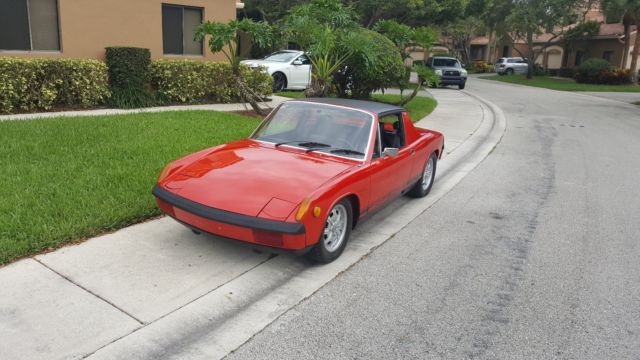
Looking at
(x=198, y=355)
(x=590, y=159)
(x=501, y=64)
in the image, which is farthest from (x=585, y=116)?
(x=501, y=64)

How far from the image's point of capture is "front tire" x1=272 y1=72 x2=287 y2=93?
16.5 meters

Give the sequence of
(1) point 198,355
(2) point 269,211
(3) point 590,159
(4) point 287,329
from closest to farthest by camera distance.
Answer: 1. (1) point 198,355
2. (4) point 287,329
3. (2) point 269,211
4. (3) point 590,159

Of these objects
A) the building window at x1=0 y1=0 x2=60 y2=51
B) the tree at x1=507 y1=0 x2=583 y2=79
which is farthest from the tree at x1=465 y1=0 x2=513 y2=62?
the building window at x1=0 y1=0 x2=60 y2=51

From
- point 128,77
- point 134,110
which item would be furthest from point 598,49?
point 134,110

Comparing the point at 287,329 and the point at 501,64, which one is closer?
the point at 287,329

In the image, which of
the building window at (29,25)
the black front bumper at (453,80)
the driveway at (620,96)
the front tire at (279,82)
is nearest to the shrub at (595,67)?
the driveway at (620,96)

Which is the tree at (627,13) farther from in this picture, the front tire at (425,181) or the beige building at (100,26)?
the front tire at (425,181)

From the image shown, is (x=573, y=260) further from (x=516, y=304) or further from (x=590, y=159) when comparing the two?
(x=590, y=159)

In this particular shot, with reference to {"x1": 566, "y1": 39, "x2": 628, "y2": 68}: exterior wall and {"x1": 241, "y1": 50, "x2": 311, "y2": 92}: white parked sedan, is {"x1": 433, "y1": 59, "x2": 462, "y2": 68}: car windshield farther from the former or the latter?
{"x1": 566, "y1": 39, "x2": 628, "y2": 68}: exterior wall

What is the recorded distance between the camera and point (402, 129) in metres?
6.00

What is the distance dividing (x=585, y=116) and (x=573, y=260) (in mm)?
14075

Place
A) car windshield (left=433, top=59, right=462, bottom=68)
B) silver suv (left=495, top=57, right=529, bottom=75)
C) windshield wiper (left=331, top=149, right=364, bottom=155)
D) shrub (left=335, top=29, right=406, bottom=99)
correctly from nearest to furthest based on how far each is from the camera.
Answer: windshield wiper (left=331, top=149, right=364, bottom=155) < shrub (left=335, top=29, right=406, bottom=99) < car windshield (left=433, top=59, right=462, bottom=68) < silver suv (left=495, top=57, right=529, bottom=75)

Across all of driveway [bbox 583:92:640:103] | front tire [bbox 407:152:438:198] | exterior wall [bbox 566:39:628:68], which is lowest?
front tire [bbox 407:152:438:198]

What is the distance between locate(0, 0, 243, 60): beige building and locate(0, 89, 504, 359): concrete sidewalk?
28.9 ft
